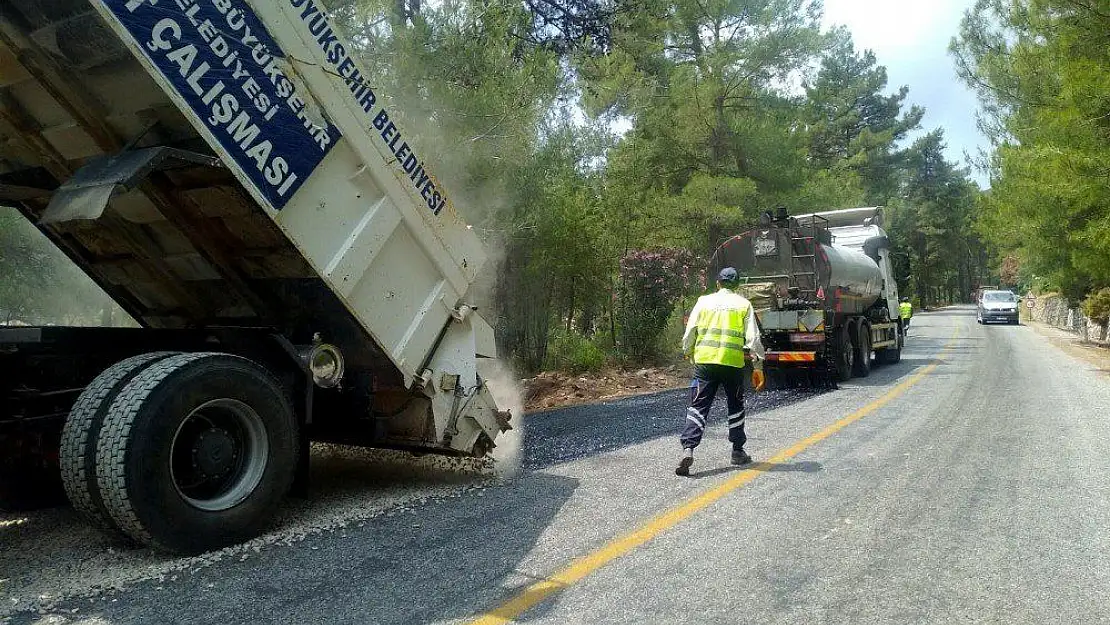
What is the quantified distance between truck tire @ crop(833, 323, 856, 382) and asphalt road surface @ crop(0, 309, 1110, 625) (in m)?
5.06

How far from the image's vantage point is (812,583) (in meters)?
Result: 3.44

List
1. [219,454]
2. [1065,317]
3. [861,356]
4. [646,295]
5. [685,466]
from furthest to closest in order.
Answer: [1065,317] → [646,295] → [861,356] → [685,466] → [219,454]

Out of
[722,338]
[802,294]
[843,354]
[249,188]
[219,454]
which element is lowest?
[843,354]

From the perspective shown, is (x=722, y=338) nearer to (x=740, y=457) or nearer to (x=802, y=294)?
(x=740, y=457)

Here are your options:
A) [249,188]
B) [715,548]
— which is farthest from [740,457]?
[249,188]

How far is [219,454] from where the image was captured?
394 cm

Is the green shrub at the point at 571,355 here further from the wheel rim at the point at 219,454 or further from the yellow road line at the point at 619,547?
the wheel rim at the point at 219,454

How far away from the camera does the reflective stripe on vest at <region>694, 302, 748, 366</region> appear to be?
5922 millimetres

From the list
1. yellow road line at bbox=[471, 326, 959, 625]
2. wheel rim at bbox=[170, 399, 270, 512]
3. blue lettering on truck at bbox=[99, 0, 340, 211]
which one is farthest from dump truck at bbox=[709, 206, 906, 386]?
wheel rim at bbox=[170, 399, 270, 512]

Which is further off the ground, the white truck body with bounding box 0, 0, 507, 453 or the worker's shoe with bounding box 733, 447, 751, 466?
the white truck body with bounding box 0, 0, 507, 453

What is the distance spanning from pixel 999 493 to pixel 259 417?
466 centimetres

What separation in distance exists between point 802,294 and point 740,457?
6443 mm

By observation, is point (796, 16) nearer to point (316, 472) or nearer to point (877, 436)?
point (877, 436)

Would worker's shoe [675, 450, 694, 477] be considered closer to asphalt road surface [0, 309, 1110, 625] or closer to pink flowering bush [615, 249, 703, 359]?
asphalt road surface [0, 309, 1110, 625]
